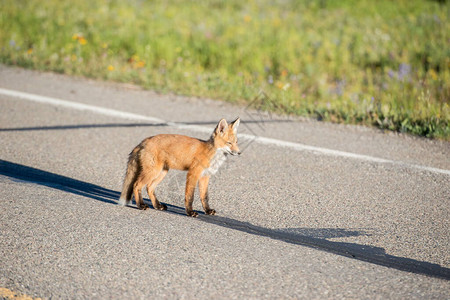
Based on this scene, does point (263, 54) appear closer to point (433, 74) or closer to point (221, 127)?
point (433, 74)

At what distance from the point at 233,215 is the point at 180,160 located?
66 cm

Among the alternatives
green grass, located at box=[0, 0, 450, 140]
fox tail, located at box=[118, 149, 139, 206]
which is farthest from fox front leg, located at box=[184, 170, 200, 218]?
green grass, located at box=[0, 0, 450, 140]

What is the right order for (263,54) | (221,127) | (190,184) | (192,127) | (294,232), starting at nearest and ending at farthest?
(294,232), (190,184), (221,127), (192,127), (263,54)

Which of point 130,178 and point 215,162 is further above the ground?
point 215,162

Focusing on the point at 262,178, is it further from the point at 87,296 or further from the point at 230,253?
the point at 87,296

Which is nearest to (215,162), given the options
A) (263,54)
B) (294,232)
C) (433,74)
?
(294,232)

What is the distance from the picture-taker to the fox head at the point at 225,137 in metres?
4.41

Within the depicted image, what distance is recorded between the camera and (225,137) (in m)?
4.42

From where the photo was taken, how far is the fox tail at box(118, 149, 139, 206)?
14.4 ft

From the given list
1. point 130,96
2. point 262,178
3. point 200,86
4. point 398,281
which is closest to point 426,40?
point 200,86

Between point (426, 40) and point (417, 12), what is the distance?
351cm

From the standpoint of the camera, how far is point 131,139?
625 centimetres

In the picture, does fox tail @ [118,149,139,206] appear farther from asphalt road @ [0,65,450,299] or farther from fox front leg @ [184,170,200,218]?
fox front leg @ [184,170,200,218]

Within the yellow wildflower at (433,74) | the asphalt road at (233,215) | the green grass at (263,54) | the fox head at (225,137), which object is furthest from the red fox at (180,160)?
the yellow wildflower at (433,74)
